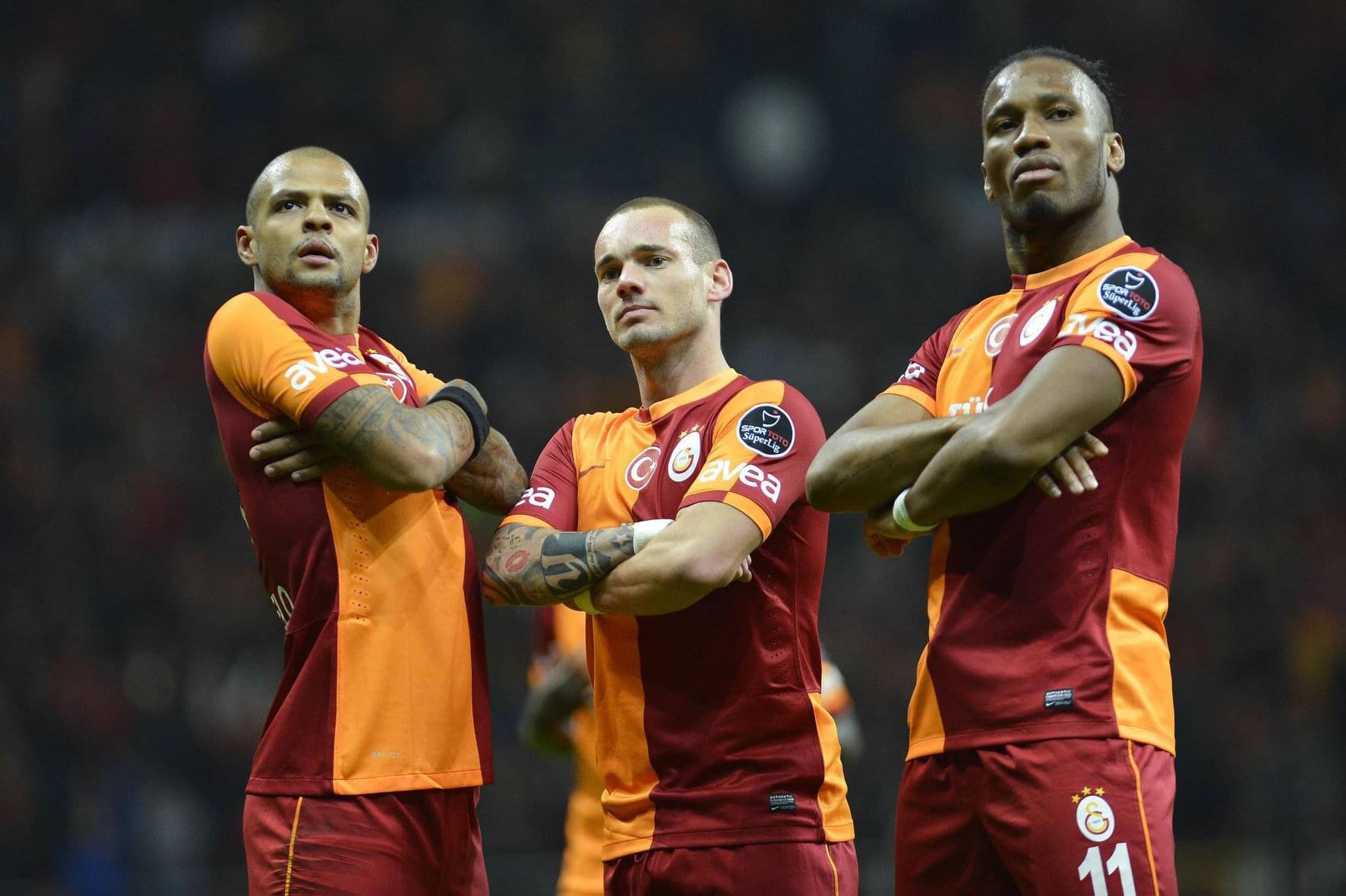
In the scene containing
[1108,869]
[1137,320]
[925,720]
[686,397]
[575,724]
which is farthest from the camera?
[575,724]

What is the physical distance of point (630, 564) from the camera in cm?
393

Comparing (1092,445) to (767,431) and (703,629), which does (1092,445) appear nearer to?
(767,431)

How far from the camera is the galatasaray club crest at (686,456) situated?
13.8 feet

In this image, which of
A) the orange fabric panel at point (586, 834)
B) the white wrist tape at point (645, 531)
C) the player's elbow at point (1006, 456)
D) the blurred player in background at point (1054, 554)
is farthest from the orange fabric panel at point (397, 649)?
the orange fabric panel at point (586, 834)

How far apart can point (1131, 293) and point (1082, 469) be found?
457 mm

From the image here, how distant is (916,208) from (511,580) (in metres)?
9.51

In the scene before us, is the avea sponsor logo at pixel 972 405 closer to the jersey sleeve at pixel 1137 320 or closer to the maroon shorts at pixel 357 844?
the jersey sleeve at pixel 1137 320

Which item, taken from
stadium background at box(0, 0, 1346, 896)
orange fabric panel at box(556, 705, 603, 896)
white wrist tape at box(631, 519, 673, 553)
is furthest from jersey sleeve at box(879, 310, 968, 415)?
stadium background at box(0, 0, 1346, 896)

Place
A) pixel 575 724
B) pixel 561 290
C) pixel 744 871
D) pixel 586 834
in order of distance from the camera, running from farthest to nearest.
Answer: pixel 561 290
pixel 575 724
pixel 586 834
pixel 744 871

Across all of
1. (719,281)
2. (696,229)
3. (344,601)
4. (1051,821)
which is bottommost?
(1051,821)

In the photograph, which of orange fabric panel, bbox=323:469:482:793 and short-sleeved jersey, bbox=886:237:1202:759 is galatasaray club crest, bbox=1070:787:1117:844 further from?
orange fabric panel, bbox=323:469:482:793

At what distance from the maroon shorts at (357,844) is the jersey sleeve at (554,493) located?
77 cm

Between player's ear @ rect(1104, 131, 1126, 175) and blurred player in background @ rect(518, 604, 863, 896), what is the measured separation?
9.23 ft

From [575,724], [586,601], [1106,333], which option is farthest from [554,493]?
[575,724]
